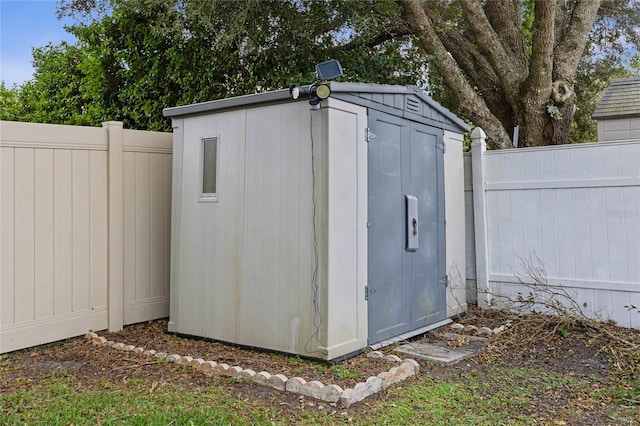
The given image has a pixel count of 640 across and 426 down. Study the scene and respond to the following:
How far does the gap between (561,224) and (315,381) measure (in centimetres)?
343

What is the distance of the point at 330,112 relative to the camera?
398 centimetres

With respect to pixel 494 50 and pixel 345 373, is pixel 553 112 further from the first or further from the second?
pixel 345 373

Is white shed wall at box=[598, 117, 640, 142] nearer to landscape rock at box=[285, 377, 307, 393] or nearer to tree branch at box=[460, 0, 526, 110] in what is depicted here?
tree branch at box=[460, 0, 526, 110]

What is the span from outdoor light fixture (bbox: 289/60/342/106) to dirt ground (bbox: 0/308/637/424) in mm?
2113

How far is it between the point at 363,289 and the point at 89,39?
26.9ft

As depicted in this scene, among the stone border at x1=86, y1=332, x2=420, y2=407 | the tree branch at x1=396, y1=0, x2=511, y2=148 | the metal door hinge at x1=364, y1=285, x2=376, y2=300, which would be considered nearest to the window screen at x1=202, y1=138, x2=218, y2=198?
the stone border at x1=86, y1=332, x2=420, y2=407

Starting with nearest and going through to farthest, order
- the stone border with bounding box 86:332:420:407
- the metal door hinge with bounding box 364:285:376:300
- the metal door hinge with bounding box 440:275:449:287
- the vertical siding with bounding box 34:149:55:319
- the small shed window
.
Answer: the stone border with bounding box 86:332:420:407, the metal door hinge with bounding box 364:285:376:300, the vertical siding with bounding box 34:149:55:319, the small shed window, the metal door hinge with bounding box 440:275:449:287

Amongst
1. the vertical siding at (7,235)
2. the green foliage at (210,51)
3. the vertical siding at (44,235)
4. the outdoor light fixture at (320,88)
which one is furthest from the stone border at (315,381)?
the green foliage at (210,51)

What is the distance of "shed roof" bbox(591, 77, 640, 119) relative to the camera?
7.97 m

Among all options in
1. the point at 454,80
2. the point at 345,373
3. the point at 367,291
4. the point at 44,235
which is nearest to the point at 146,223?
the point at 44,235

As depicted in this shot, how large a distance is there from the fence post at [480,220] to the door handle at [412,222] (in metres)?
1.31

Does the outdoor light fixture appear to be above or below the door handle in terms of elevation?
above

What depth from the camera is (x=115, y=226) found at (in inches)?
197

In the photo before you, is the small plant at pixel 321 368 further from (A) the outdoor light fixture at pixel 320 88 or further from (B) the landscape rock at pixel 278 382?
(A) the outdoor light fixture at pixel 320 88
